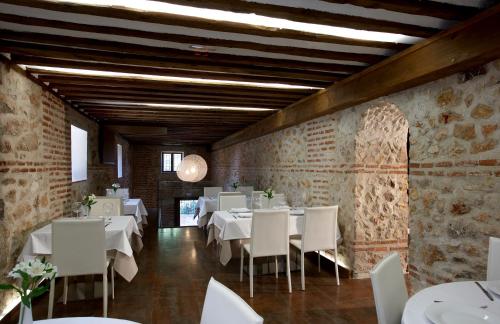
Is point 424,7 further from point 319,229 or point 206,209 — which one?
point 206,209

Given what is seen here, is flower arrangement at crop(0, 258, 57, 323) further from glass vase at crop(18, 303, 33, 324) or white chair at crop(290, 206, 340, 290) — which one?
white chair at crop(290, 206, 340, 290)

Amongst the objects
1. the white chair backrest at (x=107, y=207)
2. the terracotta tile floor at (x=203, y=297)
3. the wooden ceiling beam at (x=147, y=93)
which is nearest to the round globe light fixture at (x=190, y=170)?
the white chair backrest at (x=107, y=207)

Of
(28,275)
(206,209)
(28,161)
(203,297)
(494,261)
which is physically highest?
(28,161)

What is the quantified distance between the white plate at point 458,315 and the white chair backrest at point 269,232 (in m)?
2.37

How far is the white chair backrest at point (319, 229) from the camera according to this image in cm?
395

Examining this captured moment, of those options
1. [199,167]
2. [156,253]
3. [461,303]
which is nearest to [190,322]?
[461,303]

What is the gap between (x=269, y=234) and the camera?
12.5 ft

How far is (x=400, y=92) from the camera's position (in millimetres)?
3432

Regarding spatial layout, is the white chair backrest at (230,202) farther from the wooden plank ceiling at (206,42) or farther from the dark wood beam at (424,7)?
the dark wood beam at (424,7)

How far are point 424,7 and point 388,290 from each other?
1.77 metres

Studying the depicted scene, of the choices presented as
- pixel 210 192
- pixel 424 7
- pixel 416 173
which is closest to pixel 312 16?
pixel 424 7

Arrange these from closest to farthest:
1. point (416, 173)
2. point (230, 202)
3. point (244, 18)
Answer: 1. point (244, 18)
2. point (416, 173)
3. point (230, 202)

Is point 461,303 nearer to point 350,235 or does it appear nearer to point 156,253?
point 350,235

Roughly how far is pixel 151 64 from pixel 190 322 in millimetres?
2462
